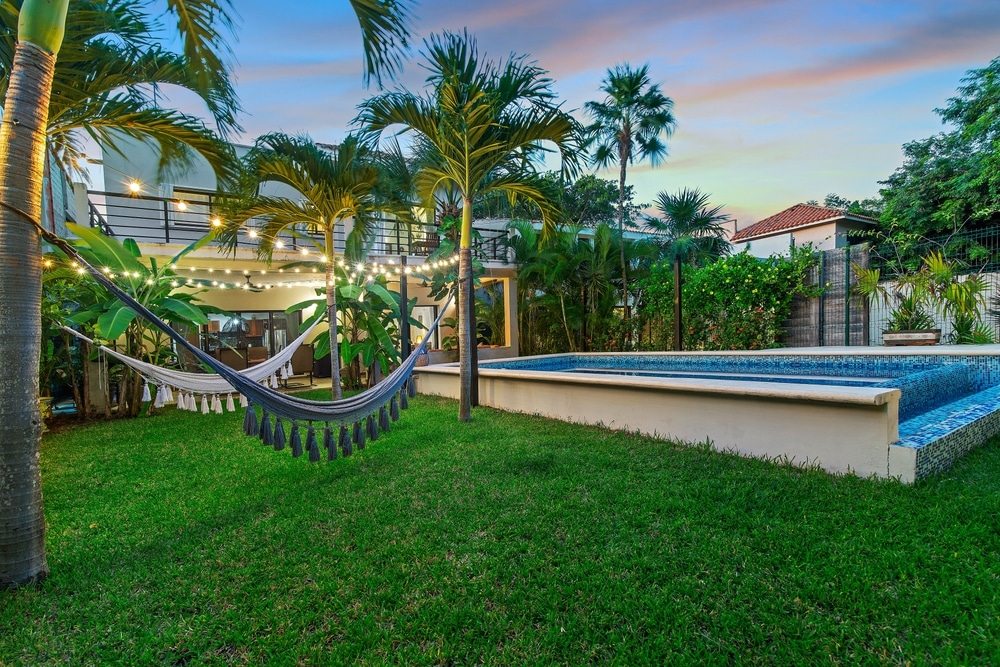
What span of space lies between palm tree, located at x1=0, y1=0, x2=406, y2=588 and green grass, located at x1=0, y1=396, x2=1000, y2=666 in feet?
0.90

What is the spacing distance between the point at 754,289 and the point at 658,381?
5.63m

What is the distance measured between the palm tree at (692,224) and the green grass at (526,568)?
9237 millimetres

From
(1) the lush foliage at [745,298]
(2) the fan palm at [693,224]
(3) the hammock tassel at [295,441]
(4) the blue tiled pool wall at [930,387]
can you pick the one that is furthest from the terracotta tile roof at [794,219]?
(3) the hammock tassel at [295,441]

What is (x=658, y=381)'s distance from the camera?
4500 mm

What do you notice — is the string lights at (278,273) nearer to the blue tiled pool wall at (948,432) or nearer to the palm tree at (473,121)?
the palm tree at (473,121)

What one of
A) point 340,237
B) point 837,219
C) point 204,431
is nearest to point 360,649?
point 204,431

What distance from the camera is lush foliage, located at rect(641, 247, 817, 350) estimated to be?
8.87 m

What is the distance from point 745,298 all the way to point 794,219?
1107 centimetres

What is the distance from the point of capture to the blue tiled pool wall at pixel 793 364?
516 cm

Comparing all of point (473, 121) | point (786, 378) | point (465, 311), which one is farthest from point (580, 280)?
point (473, 121)

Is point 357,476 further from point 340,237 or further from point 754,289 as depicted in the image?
point 340,237

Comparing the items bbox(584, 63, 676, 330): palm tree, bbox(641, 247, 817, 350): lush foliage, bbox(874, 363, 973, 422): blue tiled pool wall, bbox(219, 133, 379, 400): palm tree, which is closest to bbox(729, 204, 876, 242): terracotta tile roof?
bbox(641, 247, 817, 350): lush foliage

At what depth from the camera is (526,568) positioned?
7.39 feet

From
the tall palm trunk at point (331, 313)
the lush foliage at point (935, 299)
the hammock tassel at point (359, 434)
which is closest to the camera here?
the hammock tassel at point (359, 434)
